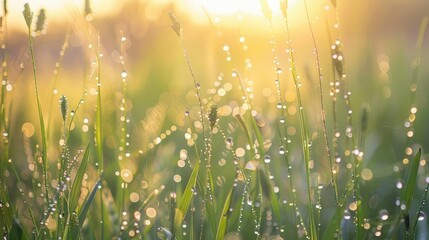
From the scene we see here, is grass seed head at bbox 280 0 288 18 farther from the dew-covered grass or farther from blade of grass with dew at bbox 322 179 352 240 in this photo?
blade of grass with dew at bbox 322 179 352 240

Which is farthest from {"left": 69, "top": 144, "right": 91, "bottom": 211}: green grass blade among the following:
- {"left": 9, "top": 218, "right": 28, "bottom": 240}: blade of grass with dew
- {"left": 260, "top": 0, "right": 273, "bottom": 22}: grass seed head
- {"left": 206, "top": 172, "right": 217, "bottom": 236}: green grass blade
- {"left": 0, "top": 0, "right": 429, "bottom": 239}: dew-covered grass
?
{"left": 260, "top": 0, "right": 273, "bottom": 22}: grass seed head

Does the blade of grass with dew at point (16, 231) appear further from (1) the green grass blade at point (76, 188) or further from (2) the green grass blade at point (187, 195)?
(2) the green grass blade at point (187, 195)

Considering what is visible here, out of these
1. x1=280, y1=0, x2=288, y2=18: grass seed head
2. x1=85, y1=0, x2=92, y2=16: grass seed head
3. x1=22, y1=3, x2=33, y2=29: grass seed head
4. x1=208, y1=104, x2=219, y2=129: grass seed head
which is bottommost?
x1=208, y1=104, x2=219, y2=129: grass seed head

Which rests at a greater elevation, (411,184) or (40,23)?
(40,23)

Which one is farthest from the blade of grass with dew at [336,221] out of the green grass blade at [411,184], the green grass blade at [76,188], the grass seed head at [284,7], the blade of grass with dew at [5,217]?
the blade of grass with dew at [5,217]

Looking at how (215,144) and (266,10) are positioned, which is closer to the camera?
(266,10)

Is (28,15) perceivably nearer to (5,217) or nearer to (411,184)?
(5,217)

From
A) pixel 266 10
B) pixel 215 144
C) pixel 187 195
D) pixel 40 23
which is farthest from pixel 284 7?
pixel 215 144

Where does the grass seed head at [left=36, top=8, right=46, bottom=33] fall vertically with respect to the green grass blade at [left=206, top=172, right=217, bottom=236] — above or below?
above

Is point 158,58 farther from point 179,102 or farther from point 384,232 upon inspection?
point 384,232
